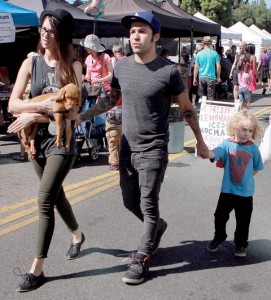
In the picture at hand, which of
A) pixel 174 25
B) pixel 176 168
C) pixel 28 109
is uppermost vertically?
pixel 174 25

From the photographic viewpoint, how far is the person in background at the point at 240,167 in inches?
155

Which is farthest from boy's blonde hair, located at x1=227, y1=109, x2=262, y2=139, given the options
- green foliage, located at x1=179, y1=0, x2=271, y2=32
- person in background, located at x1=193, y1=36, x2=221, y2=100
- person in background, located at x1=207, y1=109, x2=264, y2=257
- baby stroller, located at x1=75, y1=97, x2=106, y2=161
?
green foliage, located at x1=179, y1=0, x2=271, y2=32

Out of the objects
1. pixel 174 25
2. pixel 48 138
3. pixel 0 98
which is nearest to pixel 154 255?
pixel 48 138

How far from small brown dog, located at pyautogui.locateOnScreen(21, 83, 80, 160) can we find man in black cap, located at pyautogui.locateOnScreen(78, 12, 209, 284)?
396mm

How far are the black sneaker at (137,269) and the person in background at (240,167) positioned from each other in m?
0.83

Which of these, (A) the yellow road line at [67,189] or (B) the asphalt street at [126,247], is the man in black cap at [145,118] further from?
(A) the yellow road line at [67,189]

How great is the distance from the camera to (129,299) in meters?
3.35

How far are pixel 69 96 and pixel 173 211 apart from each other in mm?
2366

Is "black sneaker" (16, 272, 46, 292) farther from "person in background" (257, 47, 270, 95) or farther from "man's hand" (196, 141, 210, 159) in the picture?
"person in background" (257, 47, 270, 95)

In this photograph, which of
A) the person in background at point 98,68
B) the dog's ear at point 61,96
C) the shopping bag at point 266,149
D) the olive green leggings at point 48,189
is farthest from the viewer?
the person in background at point 98,68

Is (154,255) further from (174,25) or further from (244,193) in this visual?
(174,25)

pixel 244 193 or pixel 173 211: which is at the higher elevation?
pixel 244 193

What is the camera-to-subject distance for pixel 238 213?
13.3 ft

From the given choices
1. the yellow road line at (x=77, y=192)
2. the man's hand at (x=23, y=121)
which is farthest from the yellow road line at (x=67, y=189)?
the man's hand at (x=23, y=121)
